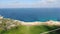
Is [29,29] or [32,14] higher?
[32,14]

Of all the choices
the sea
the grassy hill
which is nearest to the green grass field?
the grassy hill

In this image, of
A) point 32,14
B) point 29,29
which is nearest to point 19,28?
point 29,29

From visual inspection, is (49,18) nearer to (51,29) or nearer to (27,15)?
(51,29)

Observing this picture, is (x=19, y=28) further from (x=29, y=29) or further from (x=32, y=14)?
(x=32, y=14)

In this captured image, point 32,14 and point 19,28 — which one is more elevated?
point 32,14

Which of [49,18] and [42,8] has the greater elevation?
[42,8]

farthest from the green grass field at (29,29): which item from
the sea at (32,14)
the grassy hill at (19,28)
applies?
the sea at (32,14)

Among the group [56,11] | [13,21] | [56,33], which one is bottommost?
[56,33]

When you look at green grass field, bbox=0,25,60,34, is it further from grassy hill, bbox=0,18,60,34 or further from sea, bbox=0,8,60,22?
sea, bbox=0,8,60,22

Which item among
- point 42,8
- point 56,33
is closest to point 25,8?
point 42,8
